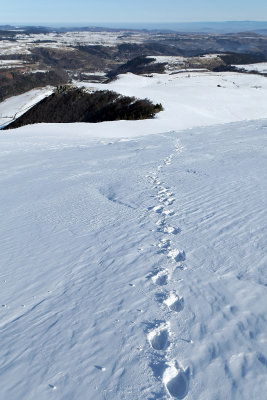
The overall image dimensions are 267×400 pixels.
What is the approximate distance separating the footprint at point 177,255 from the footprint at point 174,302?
37.8 inches

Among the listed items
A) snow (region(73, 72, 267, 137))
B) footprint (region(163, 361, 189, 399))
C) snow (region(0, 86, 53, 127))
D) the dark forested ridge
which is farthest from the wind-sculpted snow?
snow (region(0, 86, 53, 127))

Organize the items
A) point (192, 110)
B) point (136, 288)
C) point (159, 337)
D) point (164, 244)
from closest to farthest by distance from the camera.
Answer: point (159, 337) → point (136, 288) → point (164, 244) → point (192, 110)

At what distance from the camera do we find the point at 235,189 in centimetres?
869

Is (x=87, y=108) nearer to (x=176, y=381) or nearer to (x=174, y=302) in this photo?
(x=174, y=302)

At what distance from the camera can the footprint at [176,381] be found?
3.23 m

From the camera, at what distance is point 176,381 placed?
132 inches

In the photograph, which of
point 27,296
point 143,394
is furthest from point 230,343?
point 27,296

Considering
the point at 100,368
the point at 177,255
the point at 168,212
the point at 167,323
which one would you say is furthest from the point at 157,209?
the point at 100,368

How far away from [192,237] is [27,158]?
1032 cm

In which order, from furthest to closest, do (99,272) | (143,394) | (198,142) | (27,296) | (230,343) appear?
(198,142) → (99,272) → (27,296) → (230,343) → (143,394)

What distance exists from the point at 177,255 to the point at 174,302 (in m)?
1.26

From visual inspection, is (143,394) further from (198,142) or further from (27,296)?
(198,142)

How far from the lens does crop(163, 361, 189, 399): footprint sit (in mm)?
3229

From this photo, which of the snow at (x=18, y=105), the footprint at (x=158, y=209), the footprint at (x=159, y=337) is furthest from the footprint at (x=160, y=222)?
the snow at (x=18, y=105)
